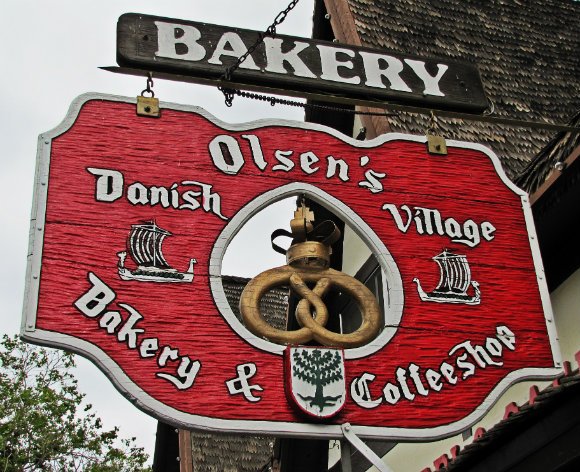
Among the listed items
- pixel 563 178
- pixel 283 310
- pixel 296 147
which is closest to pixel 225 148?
pixel 296 147

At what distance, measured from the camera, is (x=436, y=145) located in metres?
4.08

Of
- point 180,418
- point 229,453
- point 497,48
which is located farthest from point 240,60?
point 229,453

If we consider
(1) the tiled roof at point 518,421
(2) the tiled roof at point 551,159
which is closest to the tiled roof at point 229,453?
(2) the tiled roof at point 551,159

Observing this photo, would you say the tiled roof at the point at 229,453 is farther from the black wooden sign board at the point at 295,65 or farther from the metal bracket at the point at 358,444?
the metal bracket at the point at 358,444

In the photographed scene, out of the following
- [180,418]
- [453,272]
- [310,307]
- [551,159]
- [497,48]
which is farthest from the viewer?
[497,48]

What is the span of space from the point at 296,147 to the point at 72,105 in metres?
0.99

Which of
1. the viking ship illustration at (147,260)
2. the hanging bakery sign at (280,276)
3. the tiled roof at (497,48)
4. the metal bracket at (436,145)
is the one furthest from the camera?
the tiled roof at (497,48)

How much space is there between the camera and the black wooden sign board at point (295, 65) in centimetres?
394

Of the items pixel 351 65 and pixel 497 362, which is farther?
pixel 351 65

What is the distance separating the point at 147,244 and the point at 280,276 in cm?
60

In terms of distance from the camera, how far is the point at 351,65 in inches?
166

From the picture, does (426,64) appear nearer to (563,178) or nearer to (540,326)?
(563,178)

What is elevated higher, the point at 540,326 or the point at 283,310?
the point at 283,310

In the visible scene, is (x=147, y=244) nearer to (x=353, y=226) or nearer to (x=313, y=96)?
(x=353, y=226)
